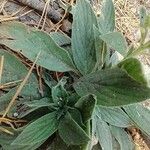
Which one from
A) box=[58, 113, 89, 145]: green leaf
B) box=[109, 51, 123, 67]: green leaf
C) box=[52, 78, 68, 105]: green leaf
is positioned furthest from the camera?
box=[109, 51, 123, 67]: green leaf

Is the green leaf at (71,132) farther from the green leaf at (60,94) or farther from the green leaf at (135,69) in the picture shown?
the green leaf at (135,69)

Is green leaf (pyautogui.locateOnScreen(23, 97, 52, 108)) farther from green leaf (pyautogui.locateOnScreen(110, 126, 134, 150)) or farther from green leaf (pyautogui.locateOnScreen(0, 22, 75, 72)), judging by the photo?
green leaf (pyautogui.locateOnScreen(110, 126, 134, 150))

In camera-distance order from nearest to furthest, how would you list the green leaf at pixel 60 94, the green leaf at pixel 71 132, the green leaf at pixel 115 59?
the green leaf at pixel 71 132 → the green leaf at pixel 60 94 → the green leaf at pixel 115 59

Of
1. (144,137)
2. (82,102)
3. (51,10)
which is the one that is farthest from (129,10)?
(82,102)

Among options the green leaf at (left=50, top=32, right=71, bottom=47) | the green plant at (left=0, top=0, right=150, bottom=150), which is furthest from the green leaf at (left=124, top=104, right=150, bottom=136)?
the green leaf at (left=50, top=32, right=71, bottom=47)

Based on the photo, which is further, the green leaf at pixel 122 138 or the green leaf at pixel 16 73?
the green leaf at pixel 122 138

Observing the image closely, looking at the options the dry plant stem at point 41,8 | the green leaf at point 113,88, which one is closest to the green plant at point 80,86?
the green leaf at point 113,88

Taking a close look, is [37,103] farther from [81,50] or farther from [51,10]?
[51,10]
